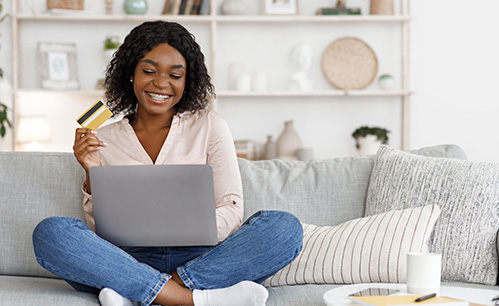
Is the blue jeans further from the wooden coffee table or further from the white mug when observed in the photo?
the white mug

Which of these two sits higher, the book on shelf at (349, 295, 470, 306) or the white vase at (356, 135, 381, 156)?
the white vase at (356, 135, 381, 156)

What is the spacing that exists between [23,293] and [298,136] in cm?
270

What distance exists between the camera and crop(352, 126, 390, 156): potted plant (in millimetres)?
4074

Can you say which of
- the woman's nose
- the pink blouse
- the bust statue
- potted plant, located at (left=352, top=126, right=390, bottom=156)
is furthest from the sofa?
the bust statue

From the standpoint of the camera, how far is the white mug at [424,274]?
141cm

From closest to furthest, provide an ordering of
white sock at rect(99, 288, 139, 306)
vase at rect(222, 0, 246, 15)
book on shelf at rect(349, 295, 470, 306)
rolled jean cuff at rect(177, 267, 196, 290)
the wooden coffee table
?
book on shelf at rect(349, 295, 470, 306) → the wooden coffee table → white sock at rect(99, 288, 139, 306) → rolled jean cuff at rect(177, 267, 196, 290) → vase at rect(222, 0, 246, 15)

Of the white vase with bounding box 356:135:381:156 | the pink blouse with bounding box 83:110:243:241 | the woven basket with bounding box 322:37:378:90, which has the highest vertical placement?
the woven basket with bounding box 322:37:378:90

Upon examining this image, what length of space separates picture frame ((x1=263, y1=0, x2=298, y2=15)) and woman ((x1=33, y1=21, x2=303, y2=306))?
2.01 m

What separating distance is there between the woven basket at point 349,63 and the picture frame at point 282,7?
0.34m

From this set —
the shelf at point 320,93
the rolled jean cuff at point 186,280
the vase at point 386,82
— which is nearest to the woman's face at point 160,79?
the rolled jean cuff at point 186,280

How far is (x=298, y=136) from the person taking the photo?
4207mm

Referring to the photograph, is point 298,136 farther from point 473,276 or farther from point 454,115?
point 473,276

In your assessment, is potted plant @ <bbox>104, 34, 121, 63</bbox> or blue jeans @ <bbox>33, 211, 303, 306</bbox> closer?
blue jeans @ <bbox>33, 211, 303, 306</bbox>

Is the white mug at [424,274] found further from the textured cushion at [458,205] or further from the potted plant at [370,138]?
the potted plant at [370,138]
